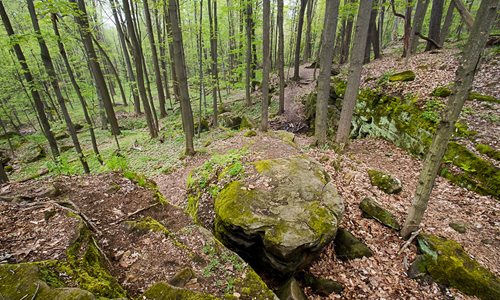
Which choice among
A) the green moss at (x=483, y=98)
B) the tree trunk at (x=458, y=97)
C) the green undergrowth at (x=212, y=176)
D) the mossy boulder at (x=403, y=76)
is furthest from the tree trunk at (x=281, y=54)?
the tree trunk at (x=458, y=97)

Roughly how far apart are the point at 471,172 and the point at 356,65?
4.37 m

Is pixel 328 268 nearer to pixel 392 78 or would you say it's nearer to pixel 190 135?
pixel 190 135

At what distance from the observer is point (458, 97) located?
348cm

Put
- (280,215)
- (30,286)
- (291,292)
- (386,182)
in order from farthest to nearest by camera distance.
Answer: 1. (386,182)
2. (280,215)
3. (291,292)
4. (30,286)

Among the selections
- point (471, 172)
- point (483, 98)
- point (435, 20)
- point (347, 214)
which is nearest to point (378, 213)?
point (347, 214)

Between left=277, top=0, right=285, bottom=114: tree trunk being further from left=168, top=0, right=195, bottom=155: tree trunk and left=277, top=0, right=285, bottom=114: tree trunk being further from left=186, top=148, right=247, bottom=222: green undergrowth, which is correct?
left=186, top=148, right=247, bottom=222: green undergrowth

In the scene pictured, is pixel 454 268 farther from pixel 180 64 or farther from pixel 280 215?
pixel 180 64

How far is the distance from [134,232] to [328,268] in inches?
153

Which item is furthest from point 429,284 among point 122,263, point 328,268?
point 122,263

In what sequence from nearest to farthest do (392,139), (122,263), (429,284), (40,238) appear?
(40,238) → (122,263) → (429,284) → (392,139)

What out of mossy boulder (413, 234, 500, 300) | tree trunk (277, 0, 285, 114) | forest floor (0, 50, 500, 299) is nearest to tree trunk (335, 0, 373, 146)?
forest floor (0, 50, 500, 299)

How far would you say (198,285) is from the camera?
2.76m

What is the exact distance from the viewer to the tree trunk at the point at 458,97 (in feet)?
10.0

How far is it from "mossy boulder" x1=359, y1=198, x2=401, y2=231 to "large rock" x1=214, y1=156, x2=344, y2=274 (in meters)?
1.02
